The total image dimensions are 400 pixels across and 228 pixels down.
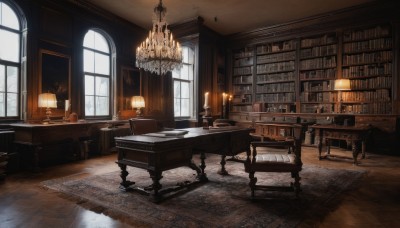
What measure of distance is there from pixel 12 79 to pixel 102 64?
212cm

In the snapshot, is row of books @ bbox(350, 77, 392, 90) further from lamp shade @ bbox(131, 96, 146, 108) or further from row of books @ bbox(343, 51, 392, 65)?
lamp shade @ bbox(131, 96, 146, 108)

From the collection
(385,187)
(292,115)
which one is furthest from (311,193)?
(292,115)

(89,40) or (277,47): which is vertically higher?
(277,47)

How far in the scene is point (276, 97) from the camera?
7891mm

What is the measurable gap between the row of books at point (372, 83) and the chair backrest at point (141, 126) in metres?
5.31

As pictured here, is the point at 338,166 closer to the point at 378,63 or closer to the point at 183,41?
the point at 378,63

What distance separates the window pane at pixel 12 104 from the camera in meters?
4.76

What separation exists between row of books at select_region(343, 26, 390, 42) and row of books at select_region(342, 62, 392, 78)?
0.72 meters

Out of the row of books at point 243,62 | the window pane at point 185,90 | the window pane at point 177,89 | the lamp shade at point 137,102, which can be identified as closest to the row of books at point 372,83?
the row of books at point 243,62

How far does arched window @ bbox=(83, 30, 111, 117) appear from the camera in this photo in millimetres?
6207

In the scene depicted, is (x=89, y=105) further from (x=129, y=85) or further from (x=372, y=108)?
(x=372, y=108)

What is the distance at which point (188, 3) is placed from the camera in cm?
611

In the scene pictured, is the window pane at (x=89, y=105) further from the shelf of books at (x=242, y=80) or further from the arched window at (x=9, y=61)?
the shelf of books at (x=242, y=80)

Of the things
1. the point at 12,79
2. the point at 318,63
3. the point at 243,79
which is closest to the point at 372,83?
the point at 318,63
